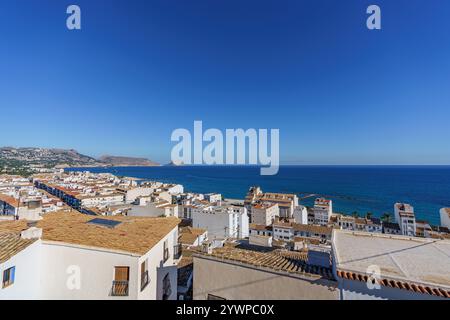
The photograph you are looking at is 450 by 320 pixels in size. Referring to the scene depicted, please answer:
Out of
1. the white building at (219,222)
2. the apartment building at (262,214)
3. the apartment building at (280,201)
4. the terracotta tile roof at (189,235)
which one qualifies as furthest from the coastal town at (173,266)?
the apartment building at (280,201)

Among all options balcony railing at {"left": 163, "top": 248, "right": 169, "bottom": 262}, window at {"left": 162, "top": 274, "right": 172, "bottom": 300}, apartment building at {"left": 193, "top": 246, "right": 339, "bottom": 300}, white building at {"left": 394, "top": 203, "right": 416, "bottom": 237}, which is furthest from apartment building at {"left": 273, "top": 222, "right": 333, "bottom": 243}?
apartment building at {"left": 193, "top": 246, "right": 339, "bottom": 300}

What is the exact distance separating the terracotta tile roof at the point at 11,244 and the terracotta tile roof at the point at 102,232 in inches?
22.7

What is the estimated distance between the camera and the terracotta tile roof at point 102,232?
6637 millimetres

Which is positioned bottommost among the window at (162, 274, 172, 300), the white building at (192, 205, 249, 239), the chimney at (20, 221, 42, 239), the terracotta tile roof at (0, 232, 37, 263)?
the white building at (192, 205, 249, 239)

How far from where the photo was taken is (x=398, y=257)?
5383 millimetres

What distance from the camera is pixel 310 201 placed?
254 feet

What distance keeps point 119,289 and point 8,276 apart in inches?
99.2

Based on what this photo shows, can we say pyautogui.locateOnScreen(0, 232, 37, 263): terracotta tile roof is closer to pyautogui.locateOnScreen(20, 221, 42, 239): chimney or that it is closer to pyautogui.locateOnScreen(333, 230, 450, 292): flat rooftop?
pyautogui.locateOnScreen(20, 221, 42, 239): chimney

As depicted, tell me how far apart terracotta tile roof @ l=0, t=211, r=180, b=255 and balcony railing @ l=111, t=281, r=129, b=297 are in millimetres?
898

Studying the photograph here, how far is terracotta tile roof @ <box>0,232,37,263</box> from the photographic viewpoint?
217 inches

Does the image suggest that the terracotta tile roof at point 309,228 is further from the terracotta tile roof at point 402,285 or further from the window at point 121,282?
the window at point 121,282

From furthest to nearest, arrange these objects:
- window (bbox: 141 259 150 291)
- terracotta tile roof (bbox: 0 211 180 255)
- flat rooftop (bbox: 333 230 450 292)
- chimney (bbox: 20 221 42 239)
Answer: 1. terracotta tile roof (bbox: 0 211 180 255)
2. window (bbox: 141 259 150 291)
3. chimney (bbox: 20 221 42 239)
4. flat rooftop (bbox: 333 230 450 292)

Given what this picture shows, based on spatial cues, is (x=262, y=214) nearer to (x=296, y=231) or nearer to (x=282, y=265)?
(x=296, y=231)
